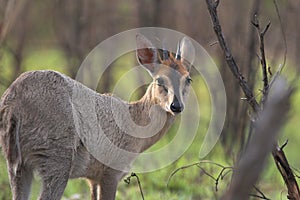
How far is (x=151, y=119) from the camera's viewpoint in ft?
20.5

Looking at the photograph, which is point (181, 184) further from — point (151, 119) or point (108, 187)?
point (108, 187)

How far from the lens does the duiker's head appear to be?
596 centimetres

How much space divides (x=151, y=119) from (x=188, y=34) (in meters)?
5.76

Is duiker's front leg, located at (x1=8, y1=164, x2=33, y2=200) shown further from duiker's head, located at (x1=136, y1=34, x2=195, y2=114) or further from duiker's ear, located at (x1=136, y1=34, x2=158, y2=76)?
duiker's ear, located at (x1=136, y1=34, x2=158, y2=76)

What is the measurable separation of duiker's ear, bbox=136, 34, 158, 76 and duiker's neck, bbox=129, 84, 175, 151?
0.21 meters

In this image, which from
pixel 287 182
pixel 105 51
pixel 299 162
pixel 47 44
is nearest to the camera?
pixel 287 182

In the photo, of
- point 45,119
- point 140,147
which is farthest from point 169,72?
point 45,119

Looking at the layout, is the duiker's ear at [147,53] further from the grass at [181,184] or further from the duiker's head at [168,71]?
the grass at [181,184]

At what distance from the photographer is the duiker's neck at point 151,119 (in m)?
6.22

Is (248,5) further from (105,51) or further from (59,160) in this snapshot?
(59,160)

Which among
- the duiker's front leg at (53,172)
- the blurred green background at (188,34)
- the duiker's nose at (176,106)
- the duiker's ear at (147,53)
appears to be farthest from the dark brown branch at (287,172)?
the blurred green background at (188,34)

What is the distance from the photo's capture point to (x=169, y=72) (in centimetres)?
614

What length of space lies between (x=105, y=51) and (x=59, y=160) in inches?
296

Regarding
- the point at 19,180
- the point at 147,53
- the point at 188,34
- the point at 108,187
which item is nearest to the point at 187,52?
the point at 147,53
